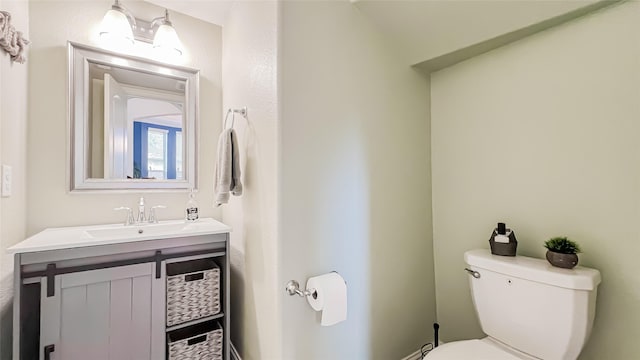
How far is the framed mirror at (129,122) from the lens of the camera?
1.45 meters

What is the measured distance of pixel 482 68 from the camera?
151 centimetres

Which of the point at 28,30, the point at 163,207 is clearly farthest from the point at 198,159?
the point at 28,30

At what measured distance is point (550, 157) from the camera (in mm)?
1279

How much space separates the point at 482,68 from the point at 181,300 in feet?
6.81

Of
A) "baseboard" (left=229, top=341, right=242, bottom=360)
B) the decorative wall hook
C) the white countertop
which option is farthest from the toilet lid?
the decorative wall hook

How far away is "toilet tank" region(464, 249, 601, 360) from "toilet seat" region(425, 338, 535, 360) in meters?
0.05

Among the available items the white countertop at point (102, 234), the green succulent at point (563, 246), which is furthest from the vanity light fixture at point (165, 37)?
the green succulent at point (563, 246)

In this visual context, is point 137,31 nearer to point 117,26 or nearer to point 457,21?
point 117,26

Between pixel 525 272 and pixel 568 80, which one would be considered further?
pixel 568 80

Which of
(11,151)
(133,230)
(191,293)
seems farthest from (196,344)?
(11,151)

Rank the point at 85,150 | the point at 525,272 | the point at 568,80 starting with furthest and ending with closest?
the point at 85,150 < the point at 568,80 < the point at 525,272

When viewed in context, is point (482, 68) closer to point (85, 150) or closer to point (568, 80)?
point (568, 80)

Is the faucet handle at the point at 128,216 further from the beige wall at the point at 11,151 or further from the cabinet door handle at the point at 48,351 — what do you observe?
the cabinet door handle at the point at 48,351

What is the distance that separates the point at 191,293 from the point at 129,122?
1079mm
